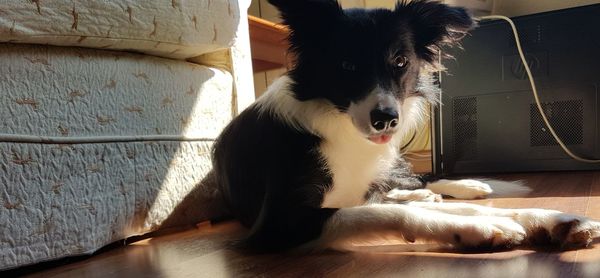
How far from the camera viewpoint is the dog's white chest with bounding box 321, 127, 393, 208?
61.4 inches

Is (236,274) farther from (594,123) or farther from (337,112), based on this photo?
(594,123)

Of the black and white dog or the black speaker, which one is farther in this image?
the black speaker

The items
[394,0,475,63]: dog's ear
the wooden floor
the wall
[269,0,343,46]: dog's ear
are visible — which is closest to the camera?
the wooden floor

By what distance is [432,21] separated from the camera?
1740 mm

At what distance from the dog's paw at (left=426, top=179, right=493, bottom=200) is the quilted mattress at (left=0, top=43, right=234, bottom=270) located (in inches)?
44.7

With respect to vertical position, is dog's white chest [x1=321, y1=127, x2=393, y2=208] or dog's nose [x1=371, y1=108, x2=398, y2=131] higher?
dog's nose [x1=371, y1=108, x2=398, y2=131]

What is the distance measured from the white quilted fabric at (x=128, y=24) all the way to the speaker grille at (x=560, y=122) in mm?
1807

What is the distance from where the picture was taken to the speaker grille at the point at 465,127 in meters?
2.82

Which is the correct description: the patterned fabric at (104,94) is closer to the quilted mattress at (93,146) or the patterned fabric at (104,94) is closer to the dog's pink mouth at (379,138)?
the quilted mattress at (93,146)

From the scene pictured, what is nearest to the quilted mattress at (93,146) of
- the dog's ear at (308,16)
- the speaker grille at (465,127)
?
the dog's ear at (308,16)

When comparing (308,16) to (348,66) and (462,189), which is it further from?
(462,189)

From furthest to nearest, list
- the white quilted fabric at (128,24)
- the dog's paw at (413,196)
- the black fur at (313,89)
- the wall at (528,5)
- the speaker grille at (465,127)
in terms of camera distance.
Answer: the wall at (528,5), the speaker grille at (465,127), the dog's paw at (413,196), the black fur at (313,89), the white quilted fabric at (128,24)

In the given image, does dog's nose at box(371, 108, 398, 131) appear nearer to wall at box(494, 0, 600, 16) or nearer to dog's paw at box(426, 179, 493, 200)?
dog's paw at box(426, 179, 493, 200)

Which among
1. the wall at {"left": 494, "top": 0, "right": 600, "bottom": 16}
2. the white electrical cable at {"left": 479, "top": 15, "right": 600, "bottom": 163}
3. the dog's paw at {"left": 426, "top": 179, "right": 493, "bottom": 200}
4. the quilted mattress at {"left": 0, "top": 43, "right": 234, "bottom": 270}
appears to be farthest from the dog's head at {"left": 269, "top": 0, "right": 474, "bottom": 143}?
the wall at {"left": 494, "top": 0, "right": 600, "bottom": 16}
